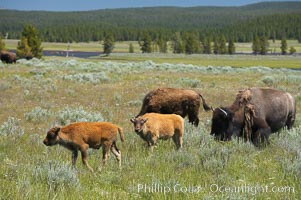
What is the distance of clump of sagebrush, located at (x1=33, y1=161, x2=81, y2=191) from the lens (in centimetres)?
591

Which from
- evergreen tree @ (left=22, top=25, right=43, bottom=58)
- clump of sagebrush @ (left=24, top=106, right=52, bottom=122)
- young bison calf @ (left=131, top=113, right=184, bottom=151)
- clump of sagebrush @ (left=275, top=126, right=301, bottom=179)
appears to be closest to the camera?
clump of sagebrush @ (left=275, top=126, right=301, bottom=179)

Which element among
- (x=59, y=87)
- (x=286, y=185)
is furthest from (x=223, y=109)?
(x=59, y=87)

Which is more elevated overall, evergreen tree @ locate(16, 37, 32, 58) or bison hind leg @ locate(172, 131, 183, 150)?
evergreen tree @ locate(16, 37, 32, 58)

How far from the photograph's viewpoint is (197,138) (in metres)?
9.49

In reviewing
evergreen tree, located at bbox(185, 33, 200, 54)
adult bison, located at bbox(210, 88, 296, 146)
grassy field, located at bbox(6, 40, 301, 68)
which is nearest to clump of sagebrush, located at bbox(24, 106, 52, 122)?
adult bison, located at bbox(210, 88, 296, 146)

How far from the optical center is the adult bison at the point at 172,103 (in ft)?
37.9

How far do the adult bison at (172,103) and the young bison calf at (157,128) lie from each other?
2168 mm

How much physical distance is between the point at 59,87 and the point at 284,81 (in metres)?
12.9

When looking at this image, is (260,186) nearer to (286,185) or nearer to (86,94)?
(286,185)

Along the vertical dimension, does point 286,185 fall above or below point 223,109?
below

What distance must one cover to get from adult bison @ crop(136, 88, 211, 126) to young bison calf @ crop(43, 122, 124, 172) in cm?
373

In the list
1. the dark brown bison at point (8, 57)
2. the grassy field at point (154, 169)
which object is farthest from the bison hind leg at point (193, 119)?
the dark brown bison at point (8, 57)

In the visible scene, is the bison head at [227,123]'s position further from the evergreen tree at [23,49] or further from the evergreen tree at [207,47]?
the evergreen tree at [207,47]

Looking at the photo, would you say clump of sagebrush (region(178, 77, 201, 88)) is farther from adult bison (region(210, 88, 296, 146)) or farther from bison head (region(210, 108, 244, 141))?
bison head (region(210, 108, 244, 141))
